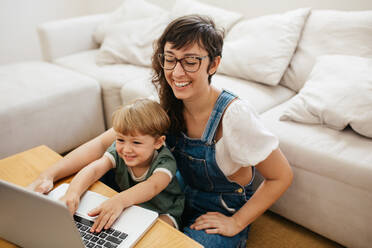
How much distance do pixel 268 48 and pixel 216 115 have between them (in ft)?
3.26

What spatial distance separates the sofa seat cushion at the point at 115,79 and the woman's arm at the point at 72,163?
0.66 metres

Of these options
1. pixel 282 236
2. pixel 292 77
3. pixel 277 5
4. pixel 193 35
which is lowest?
pixel 282 236

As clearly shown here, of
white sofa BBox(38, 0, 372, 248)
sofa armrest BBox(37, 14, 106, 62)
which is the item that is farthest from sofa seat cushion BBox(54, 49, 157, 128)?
sofa armrest BBox(37, 14, 106, 62)

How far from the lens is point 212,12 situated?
2240 mm

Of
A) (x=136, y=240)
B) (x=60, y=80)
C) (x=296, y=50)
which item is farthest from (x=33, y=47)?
(x=136, y=240)

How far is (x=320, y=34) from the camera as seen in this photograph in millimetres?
1786

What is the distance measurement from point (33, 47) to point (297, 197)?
3.08 m

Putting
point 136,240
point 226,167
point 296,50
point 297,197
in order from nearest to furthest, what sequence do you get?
point 136,240 < point 226,167 < point 297,197 < point 296,50

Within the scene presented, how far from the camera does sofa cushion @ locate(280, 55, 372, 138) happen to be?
1310 mm

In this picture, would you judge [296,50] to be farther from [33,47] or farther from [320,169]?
[33,47]

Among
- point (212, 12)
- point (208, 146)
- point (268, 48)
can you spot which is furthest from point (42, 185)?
point (212, 12)

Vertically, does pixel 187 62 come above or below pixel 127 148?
above

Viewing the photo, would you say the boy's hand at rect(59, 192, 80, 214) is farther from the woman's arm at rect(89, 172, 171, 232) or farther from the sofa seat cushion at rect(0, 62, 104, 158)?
the sofa seat cushion at rect(0, 62, 104, 158)

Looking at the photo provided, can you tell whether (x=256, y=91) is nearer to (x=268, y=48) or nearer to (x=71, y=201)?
(x=268, y=48)
